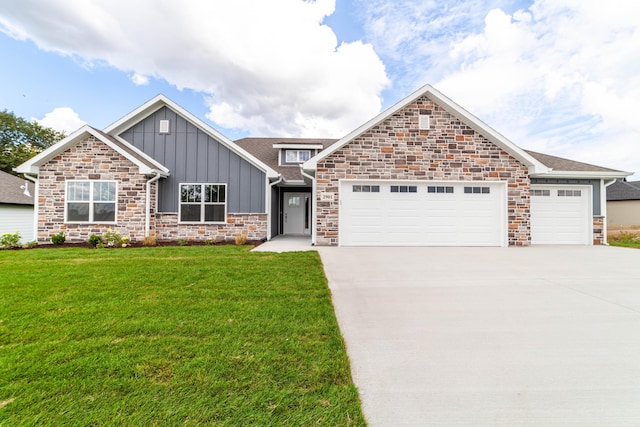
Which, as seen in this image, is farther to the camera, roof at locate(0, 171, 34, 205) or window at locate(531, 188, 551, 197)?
roof at locate(0, 171, 34, 205)

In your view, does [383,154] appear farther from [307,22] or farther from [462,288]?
[307,22]

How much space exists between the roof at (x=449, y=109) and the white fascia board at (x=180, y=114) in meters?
2.65

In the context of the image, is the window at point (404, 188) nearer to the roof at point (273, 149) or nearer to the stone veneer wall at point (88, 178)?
the roof at point (273, 149)

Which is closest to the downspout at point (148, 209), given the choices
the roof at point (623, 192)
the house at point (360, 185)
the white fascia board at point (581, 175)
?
the house at point (360, 185)

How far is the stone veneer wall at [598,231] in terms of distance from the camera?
10.5m

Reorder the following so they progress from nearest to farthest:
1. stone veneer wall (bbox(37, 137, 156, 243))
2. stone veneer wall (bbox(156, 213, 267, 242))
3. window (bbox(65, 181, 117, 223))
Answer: stone veneer wall (bbox(37, 137, 156, 243))
window (bbox(65, 181, 117, 223))
stone veneer wall (bbox(156, 213, 267, 242))

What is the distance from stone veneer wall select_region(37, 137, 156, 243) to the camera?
9.99 metres

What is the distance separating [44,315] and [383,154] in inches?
363

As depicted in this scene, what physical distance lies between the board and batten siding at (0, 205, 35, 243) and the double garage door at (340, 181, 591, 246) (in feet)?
52.0

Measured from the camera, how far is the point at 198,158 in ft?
36.5

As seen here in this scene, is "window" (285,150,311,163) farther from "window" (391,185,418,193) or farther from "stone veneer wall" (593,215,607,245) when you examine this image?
"stone veneer wall" (593,215,607,245)

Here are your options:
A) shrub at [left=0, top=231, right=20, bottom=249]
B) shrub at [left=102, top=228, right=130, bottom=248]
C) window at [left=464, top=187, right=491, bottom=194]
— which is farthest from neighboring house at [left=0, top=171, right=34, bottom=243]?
window at [left=464, top=187, right=491, bottom=194]

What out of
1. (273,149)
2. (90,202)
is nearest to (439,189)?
(273,149)

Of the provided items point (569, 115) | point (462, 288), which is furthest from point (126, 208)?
point (569, 115)
